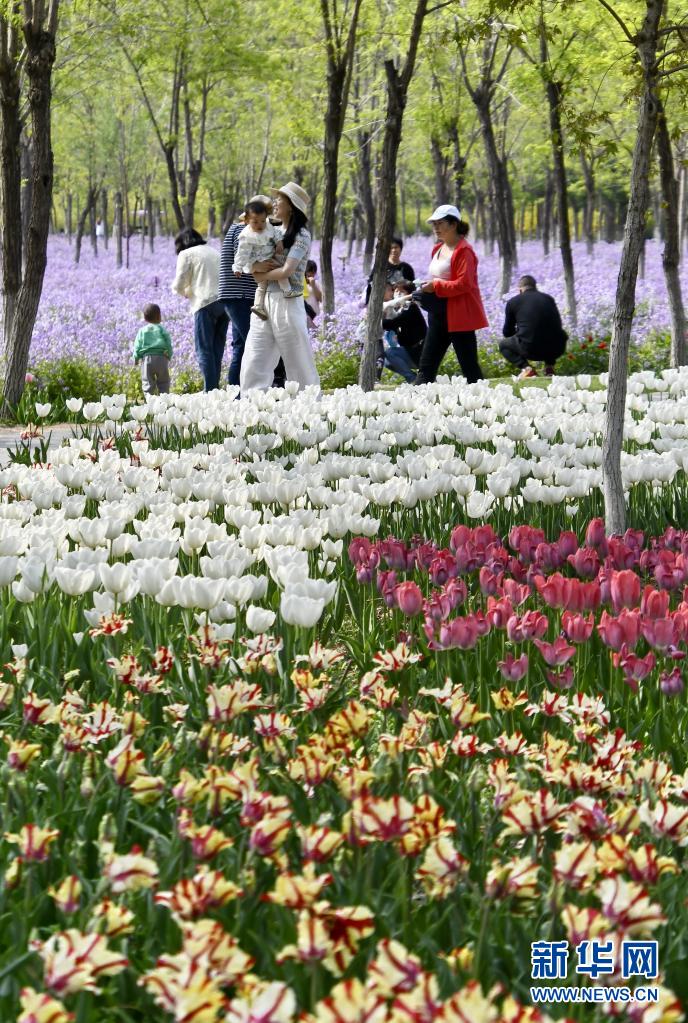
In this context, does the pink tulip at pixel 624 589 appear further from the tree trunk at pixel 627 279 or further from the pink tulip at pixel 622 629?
the tree trunk at pixel 627 279

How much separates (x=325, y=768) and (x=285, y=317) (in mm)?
8589

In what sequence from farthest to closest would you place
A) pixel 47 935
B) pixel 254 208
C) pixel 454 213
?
1. pixel 454 213
2. pixel 254 208
3. pixel 47 935

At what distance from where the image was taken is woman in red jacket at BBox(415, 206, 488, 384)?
35.7 feet

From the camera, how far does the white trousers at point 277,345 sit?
10.4 meters

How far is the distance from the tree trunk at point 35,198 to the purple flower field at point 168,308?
3.76 m

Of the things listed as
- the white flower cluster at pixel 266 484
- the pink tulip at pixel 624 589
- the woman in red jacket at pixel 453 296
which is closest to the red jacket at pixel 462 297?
the woman in red jacket at pixel 453 296

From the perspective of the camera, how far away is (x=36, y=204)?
1010cm

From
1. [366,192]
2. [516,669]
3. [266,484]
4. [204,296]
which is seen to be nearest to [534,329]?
[204,296]

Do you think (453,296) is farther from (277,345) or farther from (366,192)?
(366,192)

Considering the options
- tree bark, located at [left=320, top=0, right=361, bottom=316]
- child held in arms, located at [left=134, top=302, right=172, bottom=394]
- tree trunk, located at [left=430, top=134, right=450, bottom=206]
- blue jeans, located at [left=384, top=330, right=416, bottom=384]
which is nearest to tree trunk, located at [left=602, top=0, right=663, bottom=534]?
child held in arms, located at [left=134, top=302, right=172, bottom=394]

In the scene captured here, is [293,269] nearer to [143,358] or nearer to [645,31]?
[143,358]

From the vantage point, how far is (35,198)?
33.2 ft

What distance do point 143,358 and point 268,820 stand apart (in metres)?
11.9

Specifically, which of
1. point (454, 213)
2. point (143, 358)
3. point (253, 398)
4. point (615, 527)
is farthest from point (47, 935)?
point (143, 358)
